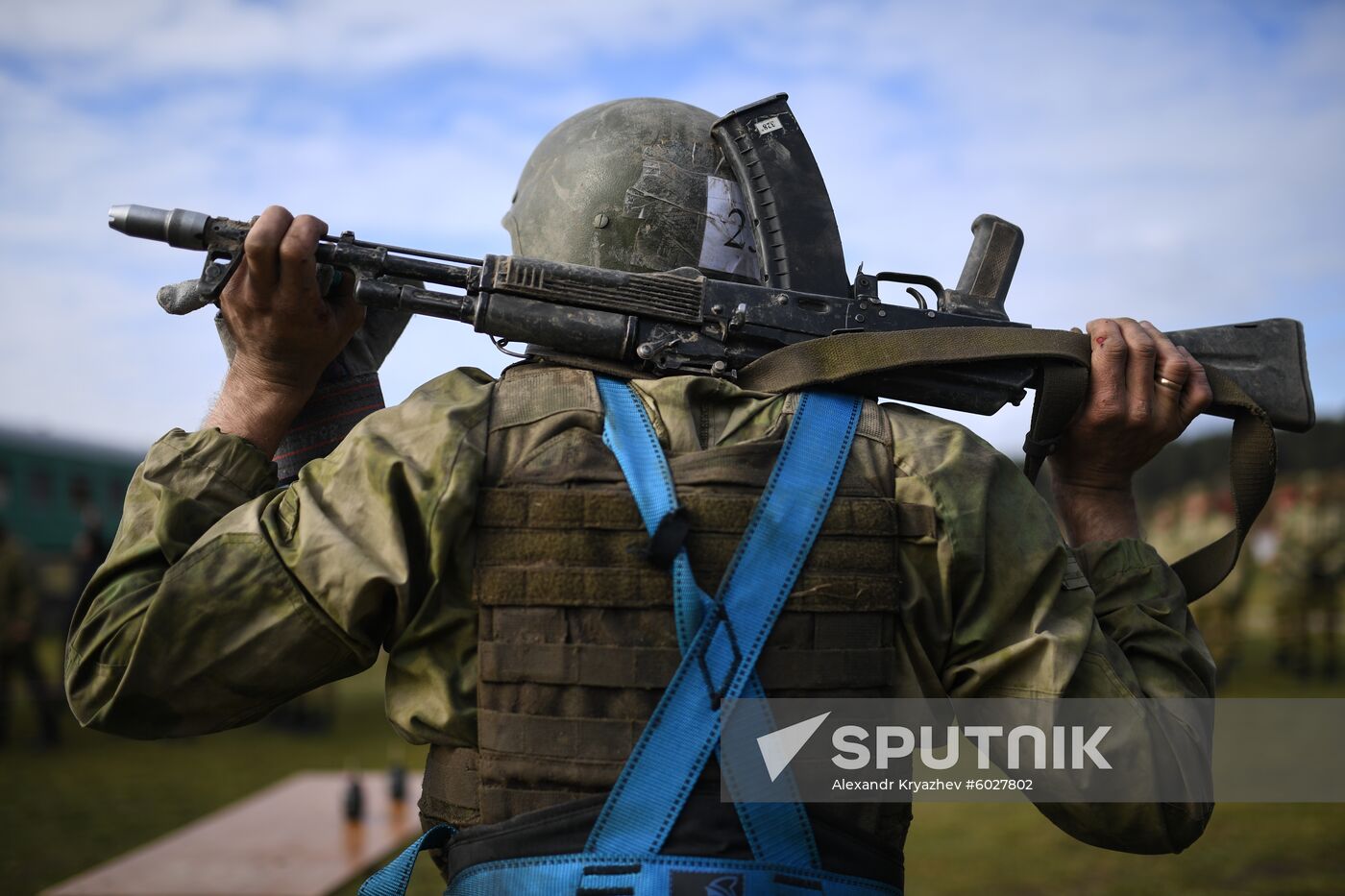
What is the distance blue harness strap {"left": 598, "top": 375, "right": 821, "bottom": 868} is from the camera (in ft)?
5.55

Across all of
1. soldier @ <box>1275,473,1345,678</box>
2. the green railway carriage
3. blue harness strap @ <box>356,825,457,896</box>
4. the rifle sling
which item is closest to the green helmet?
the rifle sling

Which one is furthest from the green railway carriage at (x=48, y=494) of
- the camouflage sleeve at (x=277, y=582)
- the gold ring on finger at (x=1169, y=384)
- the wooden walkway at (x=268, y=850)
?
the gold ring on finger at (x=1169, y=384)

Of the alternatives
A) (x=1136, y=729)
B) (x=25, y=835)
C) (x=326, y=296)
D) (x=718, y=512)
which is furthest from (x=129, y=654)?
(x=25, y=835)

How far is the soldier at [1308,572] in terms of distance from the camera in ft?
52.1

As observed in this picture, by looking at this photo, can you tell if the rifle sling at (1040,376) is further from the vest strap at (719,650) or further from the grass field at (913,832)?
the grass field at (913,832)

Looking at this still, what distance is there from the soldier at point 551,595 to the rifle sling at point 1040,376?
0.11 m

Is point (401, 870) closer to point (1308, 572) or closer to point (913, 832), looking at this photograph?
point (913, 832)

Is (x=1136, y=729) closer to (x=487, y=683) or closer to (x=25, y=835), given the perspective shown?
(x=487, y=683)

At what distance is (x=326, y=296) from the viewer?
216cm

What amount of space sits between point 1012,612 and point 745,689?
1.60 ft

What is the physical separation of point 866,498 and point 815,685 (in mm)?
312

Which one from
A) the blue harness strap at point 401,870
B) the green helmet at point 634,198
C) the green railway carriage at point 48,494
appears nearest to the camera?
the blue harness strap at point 401,870

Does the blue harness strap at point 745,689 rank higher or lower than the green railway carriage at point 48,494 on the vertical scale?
higher

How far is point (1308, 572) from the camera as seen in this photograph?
52.7 ft
